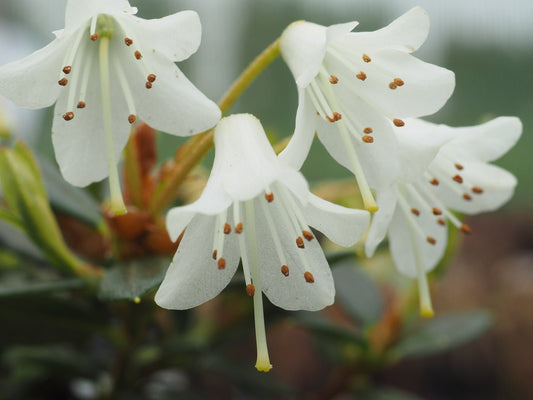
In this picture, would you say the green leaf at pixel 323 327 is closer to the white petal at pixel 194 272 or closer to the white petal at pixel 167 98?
the white petal at pixel 194 272

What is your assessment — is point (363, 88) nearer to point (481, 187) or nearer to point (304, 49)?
point (304, 49)

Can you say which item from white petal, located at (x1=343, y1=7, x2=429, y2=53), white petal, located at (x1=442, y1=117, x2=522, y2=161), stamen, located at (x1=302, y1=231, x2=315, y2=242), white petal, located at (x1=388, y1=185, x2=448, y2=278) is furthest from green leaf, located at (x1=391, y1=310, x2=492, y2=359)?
white petal, located at (x1=343, y1=7, x2=429, y2=53)

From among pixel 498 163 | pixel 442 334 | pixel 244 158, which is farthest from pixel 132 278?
pixel 498 163

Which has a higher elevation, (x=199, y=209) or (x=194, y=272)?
(x=199, y=209)

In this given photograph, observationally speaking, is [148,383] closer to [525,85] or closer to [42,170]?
[42,170]

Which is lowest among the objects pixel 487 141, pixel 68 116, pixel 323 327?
pixel 323 327

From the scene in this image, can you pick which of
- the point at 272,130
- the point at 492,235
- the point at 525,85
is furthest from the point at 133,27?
the point at 525,85
